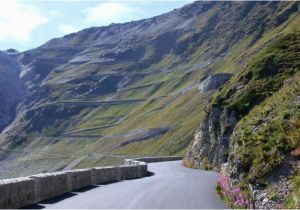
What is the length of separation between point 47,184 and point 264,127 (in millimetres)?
10586

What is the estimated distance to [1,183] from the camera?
2172 cm

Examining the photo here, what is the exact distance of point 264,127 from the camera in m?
27.2

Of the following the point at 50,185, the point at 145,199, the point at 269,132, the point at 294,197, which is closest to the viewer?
the point at 294,197

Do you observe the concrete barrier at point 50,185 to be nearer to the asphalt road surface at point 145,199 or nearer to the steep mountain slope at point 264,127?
the asphalt road surface at point 145,199

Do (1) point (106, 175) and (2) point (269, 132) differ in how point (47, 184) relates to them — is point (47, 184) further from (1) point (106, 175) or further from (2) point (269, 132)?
(1) point (106, 175)

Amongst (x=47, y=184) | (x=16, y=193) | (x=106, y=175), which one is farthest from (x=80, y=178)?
(x=16, y=193)

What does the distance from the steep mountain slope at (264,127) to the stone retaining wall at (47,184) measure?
8.60 m

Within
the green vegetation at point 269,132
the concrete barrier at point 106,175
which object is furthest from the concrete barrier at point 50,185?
the green vegetation at point 269,132

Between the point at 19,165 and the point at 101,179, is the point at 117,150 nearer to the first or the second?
the point at 19,165

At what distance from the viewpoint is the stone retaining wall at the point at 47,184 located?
73.6ft

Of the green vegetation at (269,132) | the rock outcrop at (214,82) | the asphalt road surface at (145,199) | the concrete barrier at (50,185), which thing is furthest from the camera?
the rock outcrop at (214,82)

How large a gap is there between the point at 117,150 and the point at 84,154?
14.6 metres

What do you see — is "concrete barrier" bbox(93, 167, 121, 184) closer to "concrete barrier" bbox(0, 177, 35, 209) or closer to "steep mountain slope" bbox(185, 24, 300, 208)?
"steep mountain slope" bbox(185, 24, 300, 208)

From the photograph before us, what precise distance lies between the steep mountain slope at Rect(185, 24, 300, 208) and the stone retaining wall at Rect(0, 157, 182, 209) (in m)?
8.60
